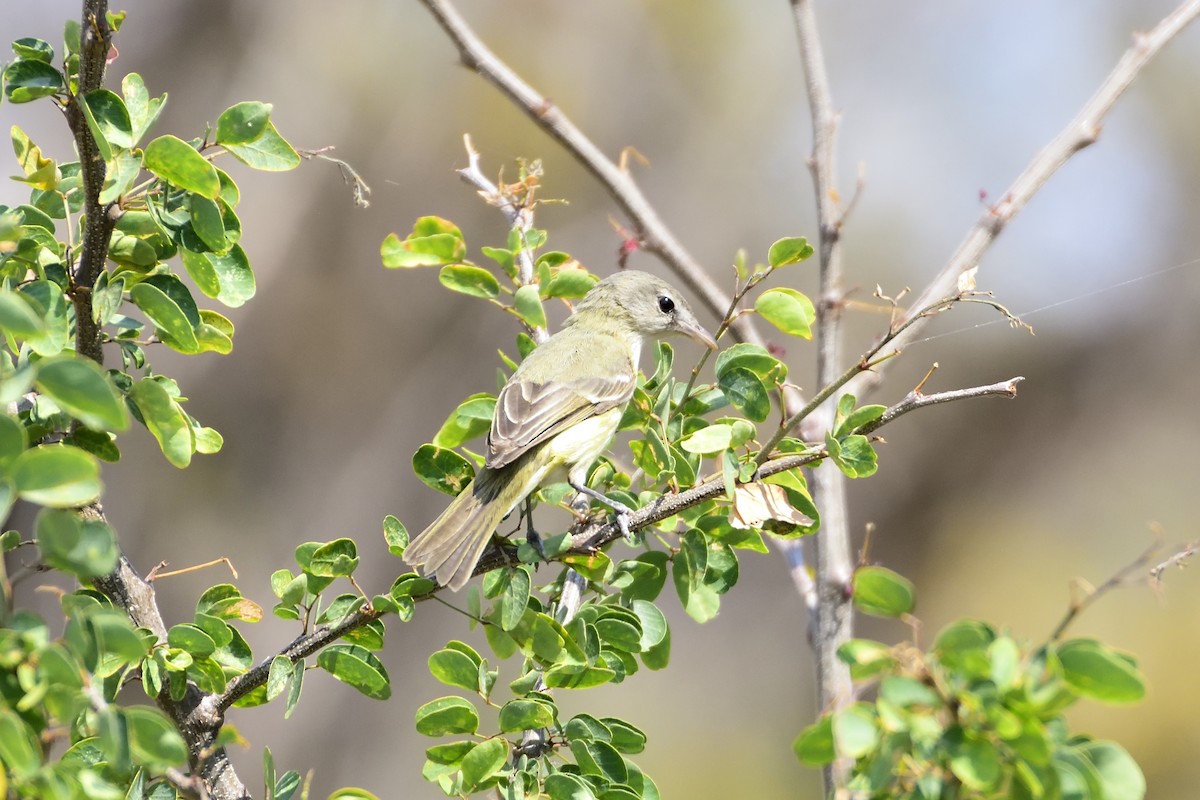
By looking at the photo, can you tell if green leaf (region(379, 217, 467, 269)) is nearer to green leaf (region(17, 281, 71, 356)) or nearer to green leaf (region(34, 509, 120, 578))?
green leaf (region(17, 281, 71, 356))

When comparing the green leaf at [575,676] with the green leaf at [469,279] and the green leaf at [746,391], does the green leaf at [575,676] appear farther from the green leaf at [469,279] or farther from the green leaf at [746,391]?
the green leaf at [469,279]

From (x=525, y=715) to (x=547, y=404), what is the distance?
5.44 ft

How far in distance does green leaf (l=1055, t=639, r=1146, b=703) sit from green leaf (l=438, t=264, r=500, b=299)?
1.82 metres

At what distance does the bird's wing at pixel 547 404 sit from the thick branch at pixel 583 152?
1.32 feet

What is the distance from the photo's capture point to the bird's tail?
236 cm

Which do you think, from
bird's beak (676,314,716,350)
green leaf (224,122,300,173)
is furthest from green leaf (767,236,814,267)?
bird's beak (676,314,716,350)

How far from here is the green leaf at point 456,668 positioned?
2.02m

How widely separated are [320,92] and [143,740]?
9408 mm

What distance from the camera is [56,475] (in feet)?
3.88

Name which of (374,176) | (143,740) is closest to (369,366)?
(374,176)

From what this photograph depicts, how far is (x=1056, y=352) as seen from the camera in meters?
10.1

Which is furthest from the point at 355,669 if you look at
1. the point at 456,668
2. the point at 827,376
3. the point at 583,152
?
the point at 583,152

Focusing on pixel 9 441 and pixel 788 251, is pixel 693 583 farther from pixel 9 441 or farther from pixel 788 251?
pixel 9 441

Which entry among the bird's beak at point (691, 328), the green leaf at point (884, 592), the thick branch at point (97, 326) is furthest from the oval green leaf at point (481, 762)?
the bird's beak at point (691, 328)
